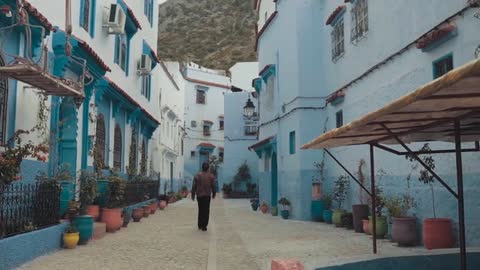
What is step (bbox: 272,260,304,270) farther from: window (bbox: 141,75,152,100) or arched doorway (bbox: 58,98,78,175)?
window (bbox: 141,75,152,100)

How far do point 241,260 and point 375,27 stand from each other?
6802 millimetres

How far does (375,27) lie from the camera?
40.2 feet

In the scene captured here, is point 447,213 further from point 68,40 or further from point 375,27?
point 68,40

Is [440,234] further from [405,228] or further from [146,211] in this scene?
[146,211]

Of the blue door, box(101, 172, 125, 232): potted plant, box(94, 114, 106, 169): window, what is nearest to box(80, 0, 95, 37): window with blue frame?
box(94, 114, 106, 169): window

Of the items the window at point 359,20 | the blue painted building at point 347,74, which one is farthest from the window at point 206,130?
the window at point 359,20

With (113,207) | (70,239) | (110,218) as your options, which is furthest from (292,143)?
(70,239)

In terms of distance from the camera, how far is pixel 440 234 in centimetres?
867

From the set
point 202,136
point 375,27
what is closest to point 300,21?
point 375,27

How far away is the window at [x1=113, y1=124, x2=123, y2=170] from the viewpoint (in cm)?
1660

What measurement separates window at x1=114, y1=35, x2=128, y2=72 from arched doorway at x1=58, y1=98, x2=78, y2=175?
16.2 feet

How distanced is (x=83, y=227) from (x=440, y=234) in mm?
6626

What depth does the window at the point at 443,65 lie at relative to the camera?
29.0 feet

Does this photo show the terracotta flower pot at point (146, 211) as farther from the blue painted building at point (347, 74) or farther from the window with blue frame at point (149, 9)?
the window with blue frame at point (149, 9)
